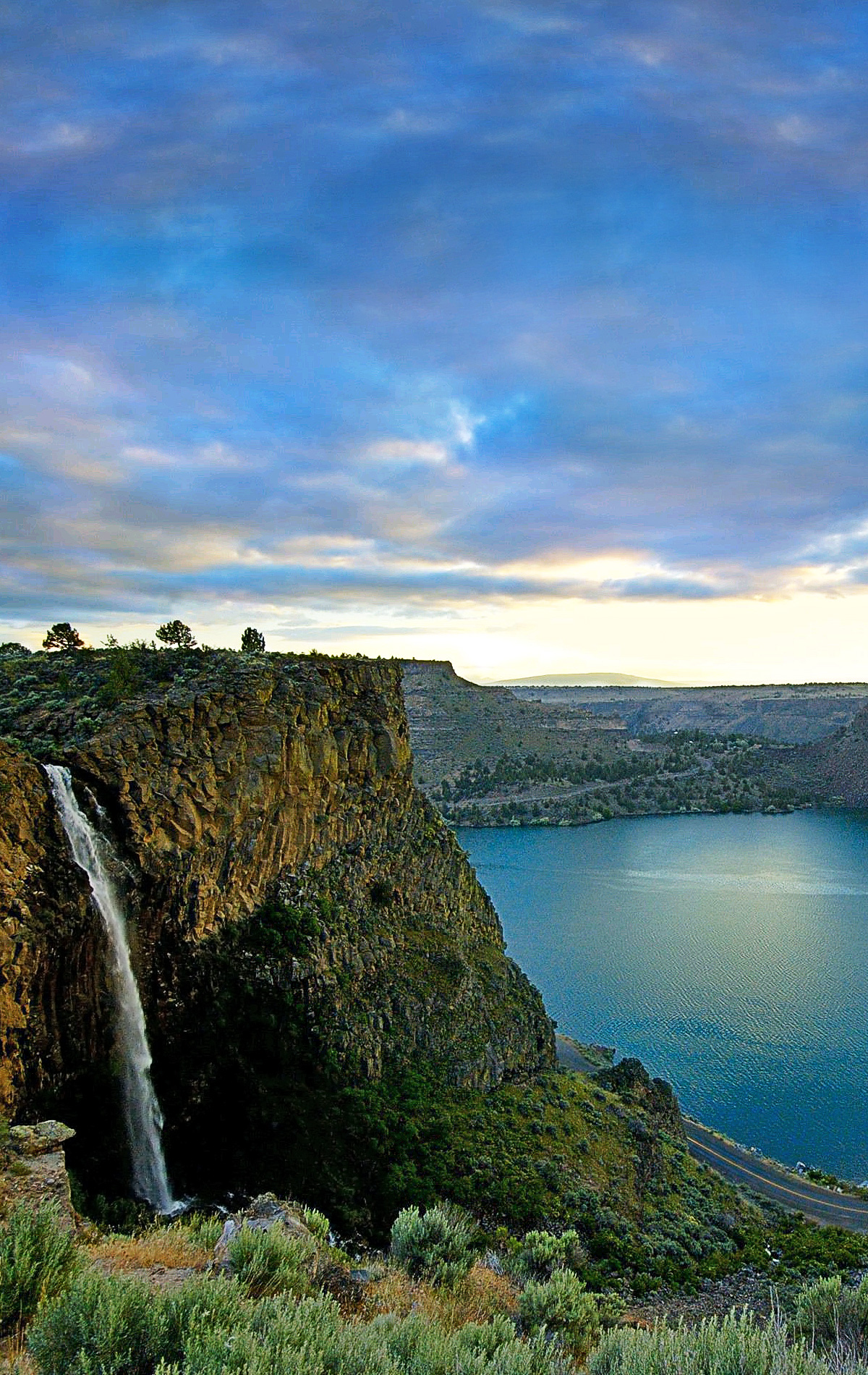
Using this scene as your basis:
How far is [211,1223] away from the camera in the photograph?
35.8 ft

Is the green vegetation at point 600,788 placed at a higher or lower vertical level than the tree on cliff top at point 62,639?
lower

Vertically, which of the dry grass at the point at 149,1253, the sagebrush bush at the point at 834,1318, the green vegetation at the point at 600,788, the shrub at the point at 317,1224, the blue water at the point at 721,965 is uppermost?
the dry grass at the point at 149,1253

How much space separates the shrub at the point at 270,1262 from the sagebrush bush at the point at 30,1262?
1.82m

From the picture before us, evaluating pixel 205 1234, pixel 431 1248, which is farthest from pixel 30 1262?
pixel 431 1248

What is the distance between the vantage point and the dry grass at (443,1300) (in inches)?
360

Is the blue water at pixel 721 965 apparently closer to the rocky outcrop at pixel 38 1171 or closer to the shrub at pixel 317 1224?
the shrub at pixel 317 1224

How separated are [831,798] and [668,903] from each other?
7301 centimetres

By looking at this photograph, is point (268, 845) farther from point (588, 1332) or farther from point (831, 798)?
point (831, 798)

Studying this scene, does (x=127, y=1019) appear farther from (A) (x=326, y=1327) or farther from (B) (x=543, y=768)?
(B) (x=543, y=768)

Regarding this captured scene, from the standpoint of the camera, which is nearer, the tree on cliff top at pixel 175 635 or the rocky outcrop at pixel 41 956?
the rocky outcrop at pixel 41 956

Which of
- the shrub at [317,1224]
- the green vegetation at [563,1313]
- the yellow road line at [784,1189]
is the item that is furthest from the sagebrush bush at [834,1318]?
the yellow road line at [784,1189]

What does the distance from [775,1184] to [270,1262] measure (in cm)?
2535

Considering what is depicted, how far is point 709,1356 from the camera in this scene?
22.2ft

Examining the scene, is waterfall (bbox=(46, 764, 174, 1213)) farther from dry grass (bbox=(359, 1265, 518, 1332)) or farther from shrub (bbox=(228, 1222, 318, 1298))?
shrub (bbox=(228, 1222, 318, 1298))
